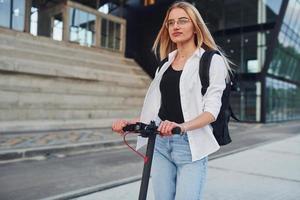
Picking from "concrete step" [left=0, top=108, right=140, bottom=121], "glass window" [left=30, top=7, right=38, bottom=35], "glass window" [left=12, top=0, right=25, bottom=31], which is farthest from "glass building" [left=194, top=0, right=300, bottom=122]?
"glass window" [left=12, top=0, right=25, bottom=31]

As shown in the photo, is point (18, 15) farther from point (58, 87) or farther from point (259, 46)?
point (259, 46)

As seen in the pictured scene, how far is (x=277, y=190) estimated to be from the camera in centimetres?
573

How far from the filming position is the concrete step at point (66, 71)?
688 inches

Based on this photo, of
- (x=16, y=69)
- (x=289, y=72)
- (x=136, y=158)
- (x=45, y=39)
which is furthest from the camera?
(x=289, y=72)

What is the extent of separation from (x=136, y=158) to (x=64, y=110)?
33.8 feet

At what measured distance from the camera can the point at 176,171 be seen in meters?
2.49

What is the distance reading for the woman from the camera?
230 cm

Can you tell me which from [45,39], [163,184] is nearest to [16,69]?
[45,39]

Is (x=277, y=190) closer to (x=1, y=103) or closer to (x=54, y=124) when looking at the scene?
(x=54, y=124)

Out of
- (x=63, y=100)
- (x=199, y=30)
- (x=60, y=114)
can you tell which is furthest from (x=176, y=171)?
(x=63, y=100)

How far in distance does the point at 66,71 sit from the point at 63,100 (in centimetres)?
218

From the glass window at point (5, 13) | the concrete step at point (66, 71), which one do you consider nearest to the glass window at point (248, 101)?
the concrete step at point (66, 71)

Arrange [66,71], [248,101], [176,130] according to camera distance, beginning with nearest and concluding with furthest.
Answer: [176,130] < [66,71] < [248,101]

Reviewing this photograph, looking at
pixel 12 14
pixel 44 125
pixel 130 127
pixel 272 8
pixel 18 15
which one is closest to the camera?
pixel 130 127
